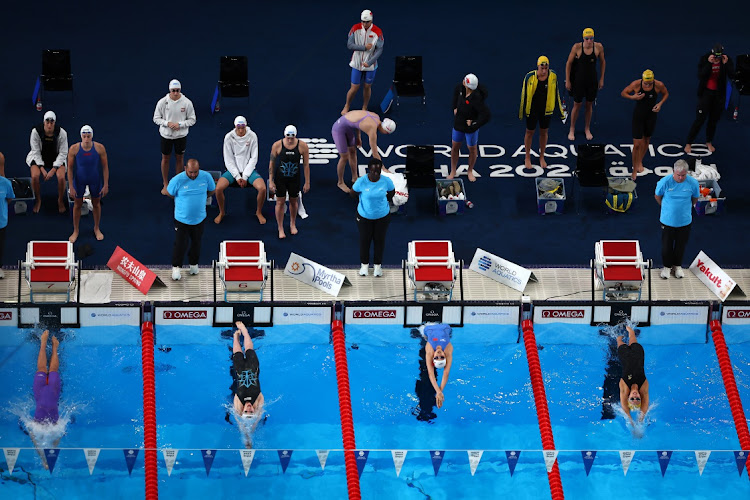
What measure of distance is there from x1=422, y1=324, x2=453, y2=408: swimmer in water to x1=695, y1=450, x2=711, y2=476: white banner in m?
2.76

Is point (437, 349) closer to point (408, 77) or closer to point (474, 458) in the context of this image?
point (474, 458)

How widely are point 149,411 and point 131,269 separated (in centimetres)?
189

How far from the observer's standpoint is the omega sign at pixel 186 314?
1773cm

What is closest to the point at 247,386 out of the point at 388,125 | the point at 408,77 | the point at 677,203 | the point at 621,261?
the point at 388,125

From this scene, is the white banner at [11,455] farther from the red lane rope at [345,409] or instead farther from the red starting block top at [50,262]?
the red lane rope at [345,409]

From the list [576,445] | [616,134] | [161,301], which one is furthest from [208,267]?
[616,134]

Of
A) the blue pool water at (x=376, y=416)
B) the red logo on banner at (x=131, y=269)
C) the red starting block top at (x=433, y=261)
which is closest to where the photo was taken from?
the blue pool water at (x=376, y=416)

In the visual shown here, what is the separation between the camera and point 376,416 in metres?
17.2

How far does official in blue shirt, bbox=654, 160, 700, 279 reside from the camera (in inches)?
687

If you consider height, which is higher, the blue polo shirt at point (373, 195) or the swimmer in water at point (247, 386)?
the blue polo shirt at point (373, 195)

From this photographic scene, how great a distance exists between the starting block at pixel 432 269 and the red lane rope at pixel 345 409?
98cm

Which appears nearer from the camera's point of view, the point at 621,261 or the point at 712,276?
the point at 621,261

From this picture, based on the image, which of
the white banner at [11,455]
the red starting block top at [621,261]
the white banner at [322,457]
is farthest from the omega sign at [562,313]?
the white banner at [11,455]

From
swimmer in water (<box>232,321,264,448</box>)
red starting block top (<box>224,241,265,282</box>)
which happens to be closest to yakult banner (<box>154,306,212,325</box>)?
A: red starting block top (<box>224,241,265,282</box>)
